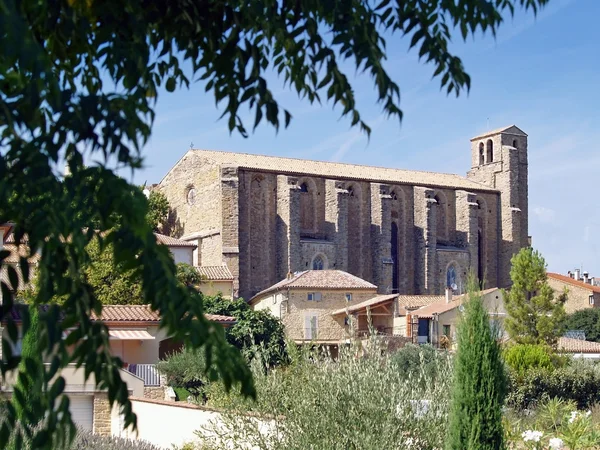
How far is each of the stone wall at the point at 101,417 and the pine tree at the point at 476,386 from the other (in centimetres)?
894

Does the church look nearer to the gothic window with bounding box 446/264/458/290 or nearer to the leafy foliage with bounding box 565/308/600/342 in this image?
the gothic window with bounding box 446/264/458/290

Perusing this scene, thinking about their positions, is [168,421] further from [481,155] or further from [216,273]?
[481,155]

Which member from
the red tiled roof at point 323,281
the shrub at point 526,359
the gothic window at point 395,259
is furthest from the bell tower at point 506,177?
the shrub at point 526,359

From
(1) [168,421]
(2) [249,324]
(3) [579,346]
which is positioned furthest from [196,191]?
(1) [168,421]

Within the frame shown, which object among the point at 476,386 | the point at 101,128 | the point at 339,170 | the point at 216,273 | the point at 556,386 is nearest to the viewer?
the point at 101,128

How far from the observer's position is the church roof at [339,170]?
51219 millimetres

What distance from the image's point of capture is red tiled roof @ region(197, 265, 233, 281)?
44.7m

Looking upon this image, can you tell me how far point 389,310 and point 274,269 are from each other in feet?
29.2

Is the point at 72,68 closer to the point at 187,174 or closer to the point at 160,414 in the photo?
the point at 160,414

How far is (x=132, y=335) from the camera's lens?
83.8ft

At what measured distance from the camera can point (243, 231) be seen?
49.6 meters

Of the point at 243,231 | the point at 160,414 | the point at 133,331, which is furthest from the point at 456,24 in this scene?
the point at 243,231

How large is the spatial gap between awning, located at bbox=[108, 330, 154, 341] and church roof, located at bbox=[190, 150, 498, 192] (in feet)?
79.7

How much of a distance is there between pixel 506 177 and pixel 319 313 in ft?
79.9
